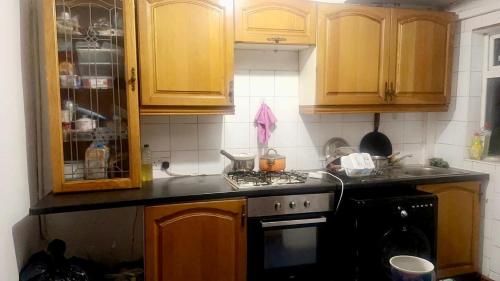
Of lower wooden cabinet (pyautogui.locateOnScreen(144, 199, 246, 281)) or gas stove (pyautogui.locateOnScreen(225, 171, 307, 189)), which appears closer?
lower wooden cabinet (pyautogui.locateOnScreen(144, 199, 246, 281))

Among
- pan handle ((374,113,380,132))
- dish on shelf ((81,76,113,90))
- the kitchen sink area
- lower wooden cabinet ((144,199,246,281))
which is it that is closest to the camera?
lower wooden cabinet ((144,199,246,281))

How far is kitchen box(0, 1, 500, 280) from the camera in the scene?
2.11 metres

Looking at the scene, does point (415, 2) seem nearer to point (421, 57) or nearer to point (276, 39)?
point (421, 57)

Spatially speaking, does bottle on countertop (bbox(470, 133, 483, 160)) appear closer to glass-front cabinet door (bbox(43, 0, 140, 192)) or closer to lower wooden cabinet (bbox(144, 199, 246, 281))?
lower wooden cabinet (bbox(144, 199, 246, 281))

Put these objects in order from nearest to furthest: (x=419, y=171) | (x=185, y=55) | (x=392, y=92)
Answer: (x=185, y=55)
(x=392, y=92)
(x=419, y=171)

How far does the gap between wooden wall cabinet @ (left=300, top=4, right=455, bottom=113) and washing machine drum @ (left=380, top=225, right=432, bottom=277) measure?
2.60 feet

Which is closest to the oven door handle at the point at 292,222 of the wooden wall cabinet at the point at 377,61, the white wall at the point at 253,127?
the white wall at the point at 253,127

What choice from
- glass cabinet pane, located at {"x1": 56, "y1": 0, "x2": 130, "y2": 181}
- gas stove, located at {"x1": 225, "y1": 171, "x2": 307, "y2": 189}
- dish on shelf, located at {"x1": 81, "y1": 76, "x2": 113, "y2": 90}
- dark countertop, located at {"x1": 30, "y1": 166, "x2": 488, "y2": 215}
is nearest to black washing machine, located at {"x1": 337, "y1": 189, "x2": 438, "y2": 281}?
dark countertop, located at {"x1": 30, "y1": 166, "x2": 488, "y2": 215}

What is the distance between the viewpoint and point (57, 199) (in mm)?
1662

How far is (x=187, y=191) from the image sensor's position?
1.81m

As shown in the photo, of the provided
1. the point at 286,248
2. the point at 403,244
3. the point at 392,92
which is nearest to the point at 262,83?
the point at 392,92

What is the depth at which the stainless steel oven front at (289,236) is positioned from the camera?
184cm

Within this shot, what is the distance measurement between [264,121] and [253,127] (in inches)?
3.8

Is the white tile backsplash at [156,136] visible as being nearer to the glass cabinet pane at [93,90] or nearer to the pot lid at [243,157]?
the glass cabinet pane at [93,90]
